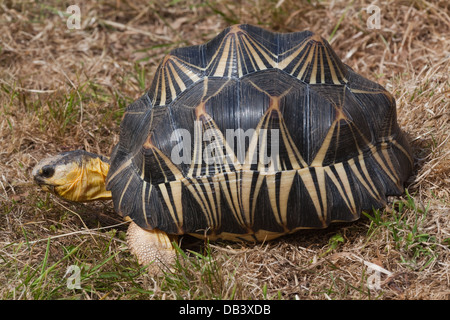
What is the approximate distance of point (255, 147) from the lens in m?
2.73

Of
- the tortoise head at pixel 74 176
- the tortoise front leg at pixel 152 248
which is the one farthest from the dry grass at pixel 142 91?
the tortoise head at pixel 74 176

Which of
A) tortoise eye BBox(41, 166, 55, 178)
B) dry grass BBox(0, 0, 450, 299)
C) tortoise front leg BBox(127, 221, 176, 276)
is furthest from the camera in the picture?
tortoise eye BBox(41, 166, 55, 178)

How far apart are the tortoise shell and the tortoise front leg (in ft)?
0.42

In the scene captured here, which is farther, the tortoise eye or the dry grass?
the tortoise eye

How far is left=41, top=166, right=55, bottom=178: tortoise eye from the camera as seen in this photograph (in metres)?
3.13

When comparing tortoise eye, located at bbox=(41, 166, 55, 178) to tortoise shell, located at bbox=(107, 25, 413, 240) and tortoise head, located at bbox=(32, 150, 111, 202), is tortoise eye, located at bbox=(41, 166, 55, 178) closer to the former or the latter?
tortoise head, located at bbox=(32, 150, 111, 202)

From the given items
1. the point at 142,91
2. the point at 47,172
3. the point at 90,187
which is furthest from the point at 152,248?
the point at 142,91

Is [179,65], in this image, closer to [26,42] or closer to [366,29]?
[366,29]

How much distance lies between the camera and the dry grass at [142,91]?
2.74 m

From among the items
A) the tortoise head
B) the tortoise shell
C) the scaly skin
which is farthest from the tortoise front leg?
the tortoise head

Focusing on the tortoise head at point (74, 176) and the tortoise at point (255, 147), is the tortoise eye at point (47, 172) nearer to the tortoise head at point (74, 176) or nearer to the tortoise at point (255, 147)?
the tortoise head at point (74, 176)

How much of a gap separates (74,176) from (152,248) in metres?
0.72

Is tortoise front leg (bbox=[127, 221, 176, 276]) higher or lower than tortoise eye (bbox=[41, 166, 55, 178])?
lower

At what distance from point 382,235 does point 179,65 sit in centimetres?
161
